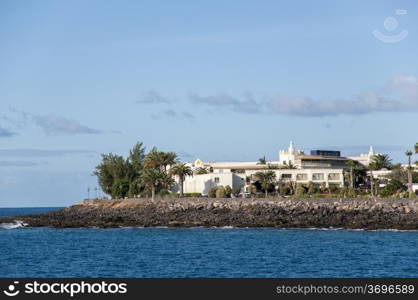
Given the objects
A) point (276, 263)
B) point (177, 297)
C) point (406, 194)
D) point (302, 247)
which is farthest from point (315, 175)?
point (177, 297)

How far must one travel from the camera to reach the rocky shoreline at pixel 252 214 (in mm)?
97875

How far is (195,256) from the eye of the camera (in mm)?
65812

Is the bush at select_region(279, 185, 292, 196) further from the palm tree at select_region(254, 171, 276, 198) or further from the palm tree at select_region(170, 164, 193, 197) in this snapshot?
the palm tree at select_region(170, 164, 193, 197)

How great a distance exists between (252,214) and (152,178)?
24608 millimetres

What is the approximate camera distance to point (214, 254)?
6669 cm

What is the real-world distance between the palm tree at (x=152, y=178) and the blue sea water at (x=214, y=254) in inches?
1163

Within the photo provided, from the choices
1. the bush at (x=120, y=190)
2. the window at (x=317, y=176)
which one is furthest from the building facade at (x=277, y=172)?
the bush at (x=120, y=190)

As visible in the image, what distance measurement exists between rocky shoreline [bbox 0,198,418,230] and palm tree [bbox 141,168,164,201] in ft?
10.9

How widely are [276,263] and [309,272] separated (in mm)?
6051

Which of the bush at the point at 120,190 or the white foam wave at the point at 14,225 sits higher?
the bush at the point at 120,190


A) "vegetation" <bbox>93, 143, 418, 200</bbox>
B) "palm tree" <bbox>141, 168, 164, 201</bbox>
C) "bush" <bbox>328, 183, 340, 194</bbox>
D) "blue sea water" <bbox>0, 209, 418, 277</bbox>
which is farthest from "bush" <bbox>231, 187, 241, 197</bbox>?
"blue sea water" <bbox>0, 209, 418, 277</bbox>

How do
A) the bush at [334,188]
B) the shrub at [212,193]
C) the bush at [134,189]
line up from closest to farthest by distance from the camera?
the shrub at [212,193] → the bush at [334,188] → the bush at [134,189]

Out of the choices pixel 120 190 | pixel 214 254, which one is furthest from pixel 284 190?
pixel 214 254

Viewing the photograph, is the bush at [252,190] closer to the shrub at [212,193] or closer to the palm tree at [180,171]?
the shrub at [212,193]
